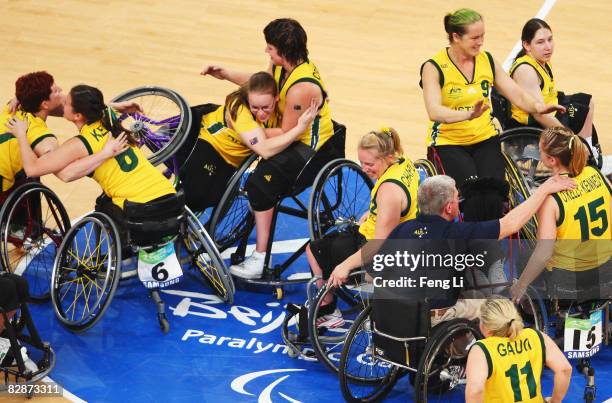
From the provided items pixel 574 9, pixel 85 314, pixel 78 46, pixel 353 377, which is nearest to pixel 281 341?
pixel 353 377

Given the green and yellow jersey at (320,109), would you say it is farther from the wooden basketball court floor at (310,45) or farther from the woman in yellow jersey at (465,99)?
the wooden basketball court floor at (310,45)


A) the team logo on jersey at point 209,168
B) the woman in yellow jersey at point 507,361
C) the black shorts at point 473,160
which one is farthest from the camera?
the team logo on jersey at point 209,168

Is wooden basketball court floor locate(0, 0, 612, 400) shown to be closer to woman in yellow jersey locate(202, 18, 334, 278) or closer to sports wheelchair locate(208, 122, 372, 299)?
sports wheelchair locate(208, 122, 372, 299)

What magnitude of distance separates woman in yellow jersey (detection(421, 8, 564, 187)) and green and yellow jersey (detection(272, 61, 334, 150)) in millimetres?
668

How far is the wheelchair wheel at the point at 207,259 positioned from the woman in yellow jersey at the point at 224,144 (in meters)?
0.32

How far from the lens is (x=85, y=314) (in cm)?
739

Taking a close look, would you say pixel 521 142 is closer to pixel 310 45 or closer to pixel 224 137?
pixel 224 137

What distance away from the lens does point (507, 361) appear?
554cm

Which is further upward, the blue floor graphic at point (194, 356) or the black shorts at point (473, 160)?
the black shorts at point (473, 160)

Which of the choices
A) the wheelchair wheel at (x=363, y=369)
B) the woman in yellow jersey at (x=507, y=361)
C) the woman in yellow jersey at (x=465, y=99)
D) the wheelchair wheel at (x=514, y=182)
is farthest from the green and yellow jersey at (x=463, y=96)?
the woman in yellow jersey at (x=507, y=361)

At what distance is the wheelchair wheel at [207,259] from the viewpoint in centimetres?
726

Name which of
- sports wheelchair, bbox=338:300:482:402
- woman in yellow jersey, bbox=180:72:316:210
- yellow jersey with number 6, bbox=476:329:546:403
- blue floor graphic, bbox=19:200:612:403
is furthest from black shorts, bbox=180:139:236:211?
yellow jersey with number 6, bbox=476:329:546:403

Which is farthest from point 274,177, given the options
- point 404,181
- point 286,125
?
point 404,181

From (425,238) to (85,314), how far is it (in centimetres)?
242
